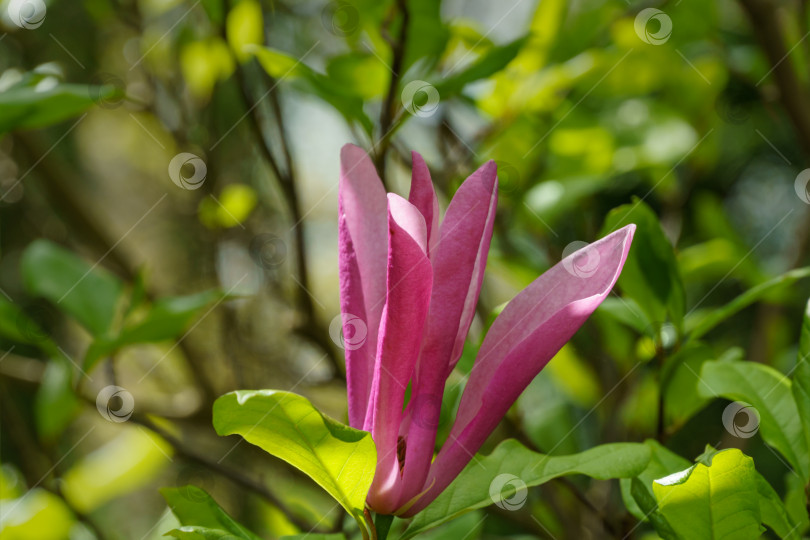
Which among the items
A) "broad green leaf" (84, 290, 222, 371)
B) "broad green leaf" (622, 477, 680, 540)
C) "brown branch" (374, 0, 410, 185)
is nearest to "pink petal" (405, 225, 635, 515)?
"broad green leaf" (622, 477, 680, 540)

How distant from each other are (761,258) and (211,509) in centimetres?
177

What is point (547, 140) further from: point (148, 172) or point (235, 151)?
point (148, 172)

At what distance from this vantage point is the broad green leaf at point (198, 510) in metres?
0.52

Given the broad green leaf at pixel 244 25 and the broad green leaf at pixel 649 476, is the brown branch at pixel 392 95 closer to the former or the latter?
the broad green leaf at pixel 649 476

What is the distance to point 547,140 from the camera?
1.24m

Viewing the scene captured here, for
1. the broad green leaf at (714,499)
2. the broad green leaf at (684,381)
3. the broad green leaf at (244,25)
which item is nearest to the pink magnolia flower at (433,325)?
the broad green leaf at (714,499)

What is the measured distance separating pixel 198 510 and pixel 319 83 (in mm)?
397

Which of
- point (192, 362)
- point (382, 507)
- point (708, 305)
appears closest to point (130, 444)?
point (192, 362)

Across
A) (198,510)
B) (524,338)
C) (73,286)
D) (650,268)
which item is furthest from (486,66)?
(73,286)

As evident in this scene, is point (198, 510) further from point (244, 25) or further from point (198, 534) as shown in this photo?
point (244, 25)

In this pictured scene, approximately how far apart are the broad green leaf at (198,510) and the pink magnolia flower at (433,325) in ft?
0.37

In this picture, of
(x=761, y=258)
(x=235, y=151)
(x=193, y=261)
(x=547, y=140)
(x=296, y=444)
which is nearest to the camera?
(x=296, y=444)

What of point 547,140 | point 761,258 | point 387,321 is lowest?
point 387,321

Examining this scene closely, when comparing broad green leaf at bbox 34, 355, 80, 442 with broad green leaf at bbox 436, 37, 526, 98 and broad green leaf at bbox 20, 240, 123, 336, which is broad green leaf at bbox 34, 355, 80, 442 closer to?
broad green leaf at bbox 20, 240, 123, 336
